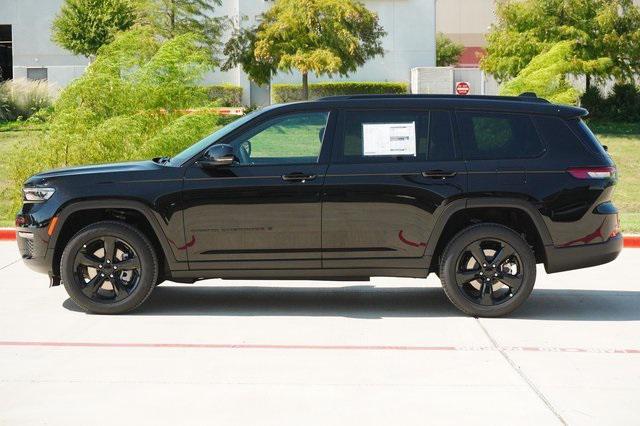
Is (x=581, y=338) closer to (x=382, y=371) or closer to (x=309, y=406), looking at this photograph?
(x=382, y=371)

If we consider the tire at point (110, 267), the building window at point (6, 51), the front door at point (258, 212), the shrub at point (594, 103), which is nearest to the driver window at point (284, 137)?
the front door at point (258, 212)

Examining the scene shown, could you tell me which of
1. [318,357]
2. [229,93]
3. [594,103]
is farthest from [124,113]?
[229,93]

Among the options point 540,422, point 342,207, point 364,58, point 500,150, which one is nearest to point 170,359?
point 342,207

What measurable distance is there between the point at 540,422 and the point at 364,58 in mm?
37837

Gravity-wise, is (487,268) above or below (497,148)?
below

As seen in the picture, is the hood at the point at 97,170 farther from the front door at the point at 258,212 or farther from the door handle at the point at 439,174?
the door handle at the point at 439,174

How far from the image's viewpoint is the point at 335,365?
757 centimetres

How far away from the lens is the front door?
9.13 m

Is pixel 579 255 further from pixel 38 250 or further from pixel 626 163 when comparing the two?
pixel 626 163

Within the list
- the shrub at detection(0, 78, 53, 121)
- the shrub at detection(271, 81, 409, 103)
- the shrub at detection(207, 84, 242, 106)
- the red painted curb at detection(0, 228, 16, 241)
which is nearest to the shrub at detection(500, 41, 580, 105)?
the red painted curb at detection(0, 228, 16, 241)

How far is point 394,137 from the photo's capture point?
9.22m

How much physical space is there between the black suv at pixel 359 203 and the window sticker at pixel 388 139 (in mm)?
12

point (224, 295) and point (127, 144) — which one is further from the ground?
point (127, 144)

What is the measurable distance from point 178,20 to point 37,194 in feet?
110
